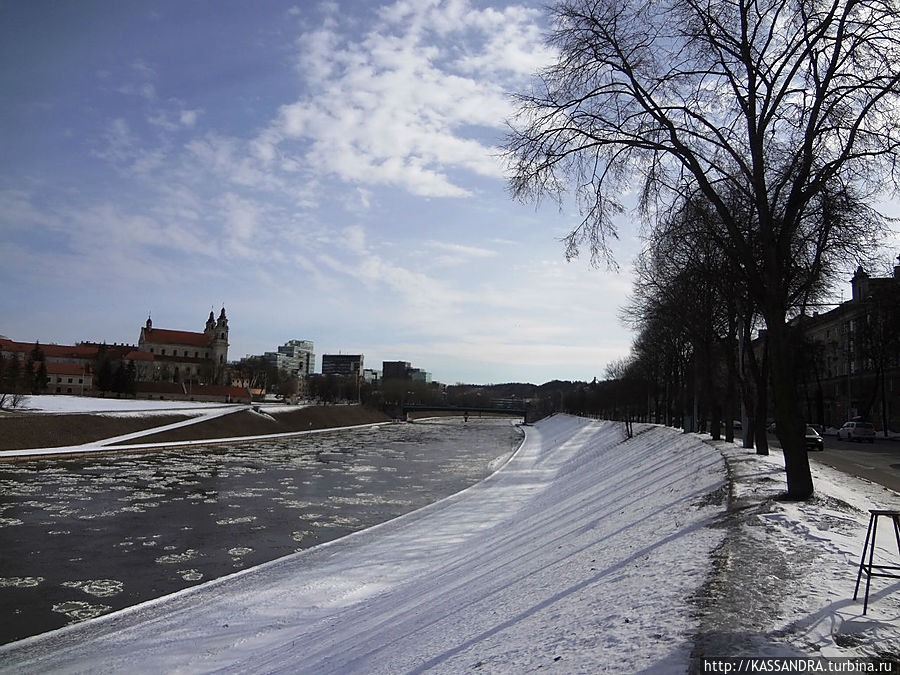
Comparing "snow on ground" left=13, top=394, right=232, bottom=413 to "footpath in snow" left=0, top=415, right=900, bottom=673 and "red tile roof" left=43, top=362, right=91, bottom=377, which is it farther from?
"footpath in snow" left=0, top=415, right=900, bottom=673

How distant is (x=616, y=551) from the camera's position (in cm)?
972

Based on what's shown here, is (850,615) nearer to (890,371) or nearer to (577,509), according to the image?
(577,509)

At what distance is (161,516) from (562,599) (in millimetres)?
18115

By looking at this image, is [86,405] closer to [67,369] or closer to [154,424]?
[154,424]

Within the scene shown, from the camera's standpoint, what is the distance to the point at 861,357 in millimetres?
53969

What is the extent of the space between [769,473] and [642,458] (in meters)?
12.1

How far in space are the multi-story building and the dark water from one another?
95.2 ft

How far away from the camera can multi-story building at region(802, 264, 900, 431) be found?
158 feet

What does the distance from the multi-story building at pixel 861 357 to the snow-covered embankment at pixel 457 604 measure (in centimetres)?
3070

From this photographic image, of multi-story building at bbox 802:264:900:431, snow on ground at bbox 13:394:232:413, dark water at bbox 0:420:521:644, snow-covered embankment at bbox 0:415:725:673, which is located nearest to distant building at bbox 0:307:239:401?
snow on ground at bbox 13:394:232:413

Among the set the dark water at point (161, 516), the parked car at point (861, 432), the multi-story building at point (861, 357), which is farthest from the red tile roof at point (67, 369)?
the parked car at point (861, 432)

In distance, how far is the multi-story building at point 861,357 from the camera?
4822 centimetres

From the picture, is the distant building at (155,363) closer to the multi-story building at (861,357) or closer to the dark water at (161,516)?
the dark water at (161,516)

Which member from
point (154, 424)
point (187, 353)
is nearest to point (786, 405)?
point (154, 424)
